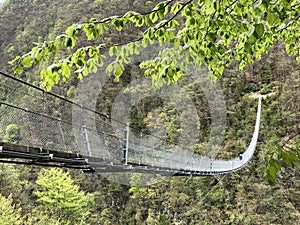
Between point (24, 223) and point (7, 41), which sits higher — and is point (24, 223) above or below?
below

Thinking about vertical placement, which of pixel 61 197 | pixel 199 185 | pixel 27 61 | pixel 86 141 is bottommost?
pixel 27 61

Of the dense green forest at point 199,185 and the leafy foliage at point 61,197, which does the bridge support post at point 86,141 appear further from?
the leafy foliage at point 61,197

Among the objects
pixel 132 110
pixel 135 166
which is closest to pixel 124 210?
pixel 132 110

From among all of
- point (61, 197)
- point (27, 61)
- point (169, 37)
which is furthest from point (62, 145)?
point (61, 197)

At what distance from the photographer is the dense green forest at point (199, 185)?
444 inches

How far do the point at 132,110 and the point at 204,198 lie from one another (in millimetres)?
7219

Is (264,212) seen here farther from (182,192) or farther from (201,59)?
(201,59)

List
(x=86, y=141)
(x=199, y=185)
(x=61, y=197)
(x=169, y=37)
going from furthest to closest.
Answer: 1. (x=61, y=197)
2. (x=199, y=185)
3. (x=86, y=141)
4. (x=169, y=37)

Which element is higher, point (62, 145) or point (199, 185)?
point (199, 185)

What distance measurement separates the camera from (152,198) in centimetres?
1377

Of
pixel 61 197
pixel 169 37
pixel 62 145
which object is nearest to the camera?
pixel 169 37

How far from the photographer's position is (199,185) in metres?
13.0

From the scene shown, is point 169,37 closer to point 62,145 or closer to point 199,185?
point 62,145

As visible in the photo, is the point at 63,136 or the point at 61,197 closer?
the point at 63,136
